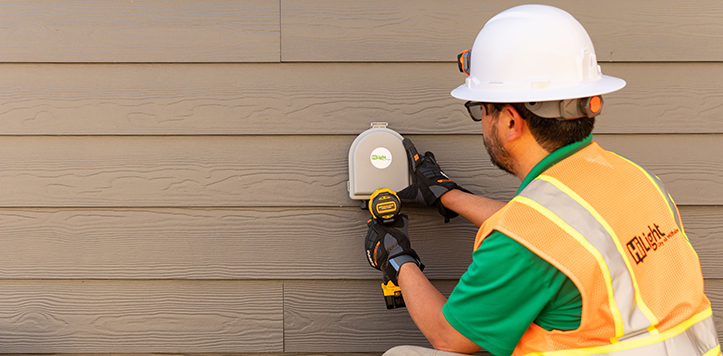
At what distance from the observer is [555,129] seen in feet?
3.71

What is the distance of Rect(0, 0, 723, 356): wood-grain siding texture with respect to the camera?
1575mm

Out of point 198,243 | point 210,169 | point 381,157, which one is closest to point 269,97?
point 210,169

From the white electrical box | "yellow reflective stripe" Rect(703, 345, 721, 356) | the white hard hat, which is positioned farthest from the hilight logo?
"yellow reflective stripe" Rect(703, 345, 721, 356)

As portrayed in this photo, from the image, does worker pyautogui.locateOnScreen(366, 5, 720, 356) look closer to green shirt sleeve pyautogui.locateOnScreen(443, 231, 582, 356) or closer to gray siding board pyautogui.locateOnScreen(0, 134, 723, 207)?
green shirt sleeve pyautogui.locateOnScreen(443, 231, 582, 356)

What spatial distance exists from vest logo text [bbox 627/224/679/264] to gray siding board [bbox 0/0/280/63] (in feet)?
3.64

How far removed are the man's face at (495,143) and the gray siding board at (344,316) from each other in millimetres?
571

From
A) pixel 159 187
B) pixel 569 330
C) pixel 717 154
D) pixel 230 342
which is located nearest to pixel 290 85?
pixel 159 187

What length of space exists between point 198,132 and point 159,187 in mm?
215

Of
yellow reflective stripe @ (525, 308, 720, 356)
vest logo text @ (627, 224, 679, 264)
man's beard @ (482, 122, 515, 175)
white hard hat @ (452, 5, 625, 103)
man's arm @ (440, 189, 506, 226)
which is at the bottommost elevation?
yellow reflective stripe @ (525, 308, 720, 356)

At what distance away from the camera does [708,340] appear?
105 cm

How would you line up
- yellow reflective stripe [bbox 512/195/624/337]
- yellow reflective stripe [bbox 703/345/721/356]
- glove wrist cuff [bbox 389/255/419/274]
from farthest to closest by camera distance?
glove wrist cuff [bbox 389/255/419/274] < yellow reflective stripe [bbox 703/345/721/356] < yellow reflective stripe [bbox 512/195/624/337]

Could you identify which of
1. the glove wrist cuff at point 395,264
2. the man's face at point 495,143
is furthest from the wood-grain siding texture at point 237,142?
the man's face at point 495,143

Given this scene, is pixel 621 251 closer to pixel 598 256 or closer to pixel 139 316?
pixel 598 256

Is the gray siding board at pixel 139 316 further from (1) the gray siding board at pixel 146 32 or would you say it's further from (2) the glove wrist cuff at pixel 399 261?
(1) the gray siding board at pixel 146 32
